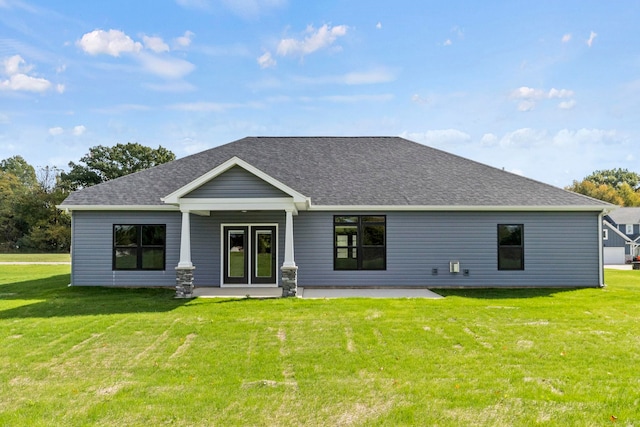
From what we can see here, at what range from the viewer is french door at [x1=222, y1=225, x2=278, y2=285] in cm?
1331

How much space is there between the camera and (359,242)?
13.3 meters

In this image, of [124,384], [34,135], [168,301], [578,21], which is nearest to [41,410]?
[124,384]

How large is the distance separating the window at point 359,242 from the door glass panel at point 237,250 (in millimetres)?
3174

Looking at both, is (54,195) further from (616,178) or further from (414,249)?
(616,178)

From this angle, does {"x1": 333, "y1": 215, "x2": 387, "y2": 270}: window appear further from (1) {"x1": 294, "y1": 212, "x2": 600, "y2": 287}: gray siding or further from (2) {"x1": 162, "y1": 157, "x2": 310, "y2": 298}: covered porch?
(2) {"x1": 162, "y1": 157, "x2": 310, "y2": 298}: covered porch

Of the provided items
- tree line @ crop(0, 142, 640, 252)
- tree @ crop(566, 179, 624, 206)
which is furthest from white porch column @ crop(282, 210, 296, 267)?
tree @ crop(566, 179, 624, 206)

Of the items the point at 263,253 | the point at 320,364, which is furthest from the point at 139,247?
the point at 320,364

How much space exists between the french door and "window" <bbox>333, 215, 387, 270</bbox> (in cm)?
220

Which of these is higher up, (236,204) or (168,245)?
(236,204)

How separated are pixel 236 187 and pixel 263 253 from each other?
10.2 feet

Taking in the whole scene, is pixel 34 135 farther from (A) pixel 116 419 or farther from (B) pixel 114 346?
(A) pixel 116 419

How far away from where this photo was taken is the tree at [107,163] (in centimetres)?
4427

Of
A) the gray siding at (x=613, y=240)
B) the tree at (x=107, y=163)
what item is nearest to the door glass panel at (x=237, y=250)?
the tree at (x=107, y=163)

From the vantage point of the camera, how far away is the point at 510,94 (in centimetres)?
1678
